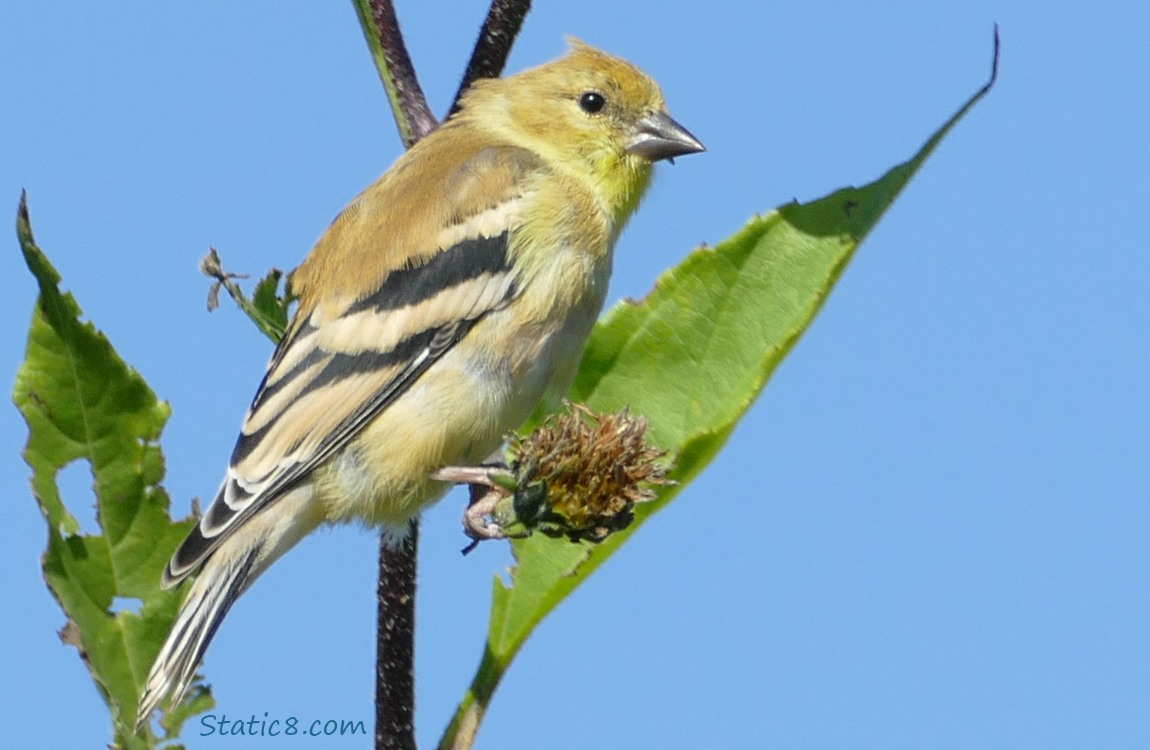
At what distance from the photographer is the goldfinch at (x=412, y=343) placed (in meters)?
3.44

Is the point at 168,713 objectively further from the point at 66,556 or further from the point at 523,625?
the point at 523,625

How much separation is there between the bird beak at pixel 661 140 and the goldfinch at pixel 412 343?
0.06ft

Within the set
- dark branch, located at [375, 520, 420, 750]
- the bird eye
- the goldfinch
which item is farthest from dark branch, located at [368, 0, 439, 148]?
the bird eye

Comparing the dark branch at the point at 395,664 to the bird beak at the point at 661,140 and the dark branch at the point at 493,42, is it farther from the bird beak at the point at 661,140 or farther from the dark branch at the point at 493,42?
A: the bird beak at the point at 661,140

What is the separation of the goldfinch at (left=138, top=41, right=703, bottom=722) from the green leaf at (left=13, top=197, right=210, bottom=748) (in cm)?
23

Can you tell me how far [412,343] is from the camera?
11.9 feet

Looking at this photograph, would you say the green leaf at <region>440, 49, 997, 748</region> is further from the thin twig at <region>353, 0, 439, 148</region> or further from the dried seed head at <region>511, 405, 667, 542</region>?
the thin twig at <region>353, 0, 439, 148</region>

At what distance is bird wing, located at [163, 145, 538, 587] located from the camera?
3.48m

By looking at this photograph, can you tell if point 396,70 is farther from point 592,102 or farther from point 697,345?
point 592,102

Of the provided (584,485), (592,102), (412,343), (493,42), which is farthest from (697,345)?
(592,102)

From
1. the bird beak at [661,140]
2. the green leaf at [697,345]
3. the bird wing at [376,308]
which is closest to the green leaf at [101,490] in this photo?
the bird wing at [376,308]

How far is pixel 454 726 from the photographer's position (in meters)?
2.52

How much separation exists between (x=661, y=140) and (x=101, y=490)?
7.78 ft

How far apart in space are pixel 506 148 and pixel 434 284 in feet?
2.44
